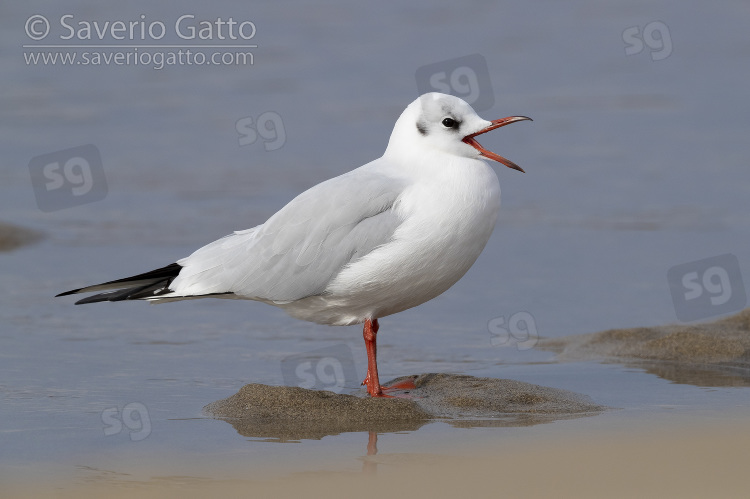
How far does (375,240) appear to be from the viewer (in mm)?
5918

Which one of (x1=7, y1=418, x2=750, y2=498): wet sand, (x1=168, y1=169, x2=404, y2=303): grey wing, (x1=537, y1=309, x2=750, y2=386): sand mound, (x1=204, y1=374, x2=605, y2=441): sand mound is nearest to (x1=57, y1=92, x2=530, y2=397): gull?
(x1=168, y1=169, x2=404, y2=303): grey wing

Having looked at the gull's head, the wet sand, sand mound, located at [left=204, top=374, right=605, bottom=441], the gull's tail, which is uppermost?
the gull's head

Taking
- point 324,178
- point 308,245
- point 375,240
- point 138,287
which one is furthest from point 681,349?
point 324,178

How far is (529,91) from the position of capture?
554 inches

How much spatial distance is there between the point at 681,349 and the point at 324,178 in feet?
16.6

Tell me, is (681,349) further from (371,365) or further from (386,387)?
(371,365)

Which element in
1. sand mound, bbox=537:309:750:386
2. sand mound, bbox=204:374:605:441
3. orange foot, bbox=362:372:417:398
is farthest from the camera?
sand mound, bbox=537:309:750:386

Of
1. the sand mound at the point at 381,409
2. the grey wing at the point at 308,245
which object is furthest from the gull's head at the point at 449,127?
the sand mound at the point at 381,409

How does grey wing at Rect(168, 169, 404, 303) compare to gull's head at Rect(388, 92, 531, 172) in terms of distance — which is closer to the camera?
grey wing at Rect(168, 169, 404, 303)

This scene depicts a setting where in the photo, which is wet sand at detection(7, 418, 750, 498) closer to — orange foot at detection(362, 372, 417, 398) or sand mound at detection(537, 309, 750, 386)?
orange foot at detection(362, 372, 417, 398)

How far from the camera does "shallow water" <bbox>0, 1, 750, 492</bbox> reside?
235 inches

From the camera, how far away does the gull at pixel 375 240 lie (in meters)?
5.88

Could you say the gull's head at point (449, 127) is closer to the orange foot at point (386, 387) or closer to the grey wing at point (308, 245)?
the grey wing at point (308, 245)

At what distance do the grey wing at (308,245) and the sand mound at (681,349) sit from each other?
5.40 ft
